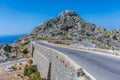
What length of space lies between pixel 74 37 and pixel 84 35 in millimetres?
5480

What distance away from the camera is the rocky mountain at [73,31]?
361 ft

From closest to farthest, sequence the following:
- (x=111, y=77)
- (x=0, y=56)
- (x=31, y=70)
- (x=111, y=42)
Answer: (x=111, y=77) → (x=31, y=70) → (x=0, y=56) → (x=111, y=42)

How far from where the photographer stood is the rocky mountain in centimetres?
11012

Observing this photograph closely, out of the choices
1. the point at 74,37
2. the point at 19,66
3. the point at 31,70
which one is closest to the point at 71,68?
the point at 31,70

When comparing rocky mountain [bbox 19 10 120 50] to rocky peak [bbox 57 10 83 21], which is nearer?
rocky mountain [bbox 19 10 120 50]

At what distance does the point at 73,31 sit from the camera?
382ft

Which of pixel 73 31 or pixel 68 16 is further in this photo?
pixel 68 16

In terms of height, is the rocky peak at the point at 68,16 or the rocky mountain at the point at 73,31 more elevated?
the rocky peak at the point at 68,16

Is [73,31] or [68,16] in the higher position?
[68,16]

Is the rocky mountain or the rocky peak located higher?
the rocky peak

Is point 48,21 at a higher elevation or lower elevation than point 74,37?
higher

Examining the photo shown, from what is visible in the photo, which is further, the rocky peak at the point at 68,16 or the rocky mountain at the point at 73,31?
the rocky peak at the point at 68,16

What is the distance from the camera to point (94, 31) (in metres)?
120

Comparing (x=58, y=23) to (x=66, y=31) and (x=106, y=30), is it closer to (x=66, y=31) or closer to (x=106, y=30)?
(x=66, y=31)
